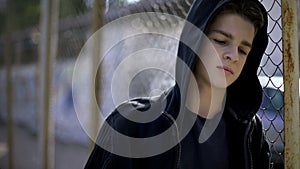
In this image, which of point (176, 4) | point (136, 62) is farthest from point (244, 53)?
point (136, 62)

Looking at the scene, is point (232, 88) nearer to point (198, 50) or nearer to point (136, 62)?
point (198, 50)

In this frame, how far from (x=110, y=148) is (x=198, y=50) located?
44 cm

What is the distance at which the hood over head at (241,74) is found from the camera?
168 centimetres

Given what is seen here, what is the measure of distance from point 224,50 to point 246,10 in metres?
0.18

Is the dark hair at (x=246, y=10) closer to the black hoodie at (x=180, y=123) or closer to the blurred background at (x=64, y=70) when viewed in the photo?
the black hoodie at (x=180, y=123)

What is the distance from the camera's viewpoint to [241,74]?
1.90 m

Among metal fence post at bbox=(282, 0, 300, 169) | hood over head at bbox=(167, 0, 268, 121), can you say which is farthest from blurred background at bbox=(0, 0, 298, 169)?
metal fence post at bbox=(282, 0, 300, 169)

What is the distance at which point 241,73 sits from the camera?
190cm

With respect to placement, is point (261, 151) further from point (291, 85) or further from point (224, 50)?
point (224, 50)

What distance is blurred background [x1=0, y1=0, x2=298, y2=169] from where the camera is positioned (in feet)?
7.23

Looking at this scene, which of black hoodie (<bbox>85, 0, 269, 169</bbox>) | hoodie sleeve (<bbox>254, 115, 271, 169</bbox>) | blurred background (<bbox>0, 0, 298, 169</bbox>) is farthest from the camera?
blurred background (<bbox>0, 0, 298, 169</bbox>)

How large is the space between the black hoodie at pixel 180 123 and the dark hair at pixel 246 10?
0.03m

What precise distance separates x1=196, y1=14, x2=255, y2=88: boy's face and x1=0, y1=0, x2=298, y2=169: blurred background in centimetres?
28

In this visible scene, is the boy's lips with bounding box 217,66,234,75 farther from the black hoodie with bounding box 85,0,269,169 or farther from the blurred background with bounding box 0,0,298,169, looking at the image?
the blurred background with bounding box 0,0,298,169
